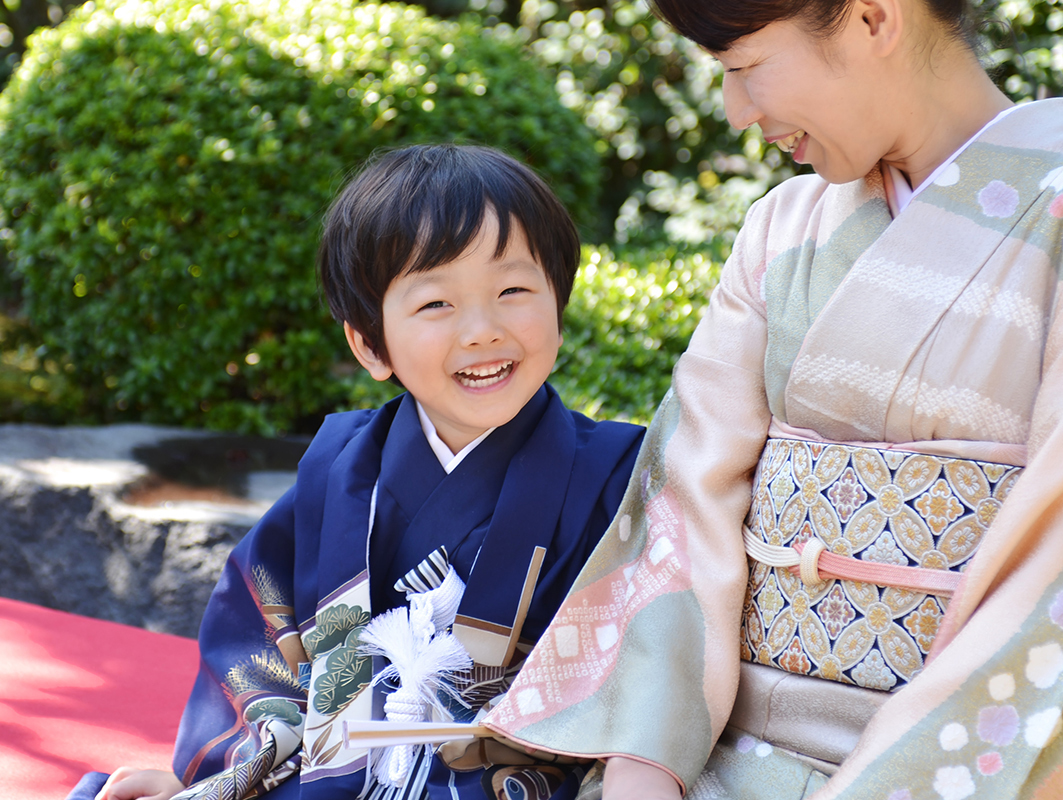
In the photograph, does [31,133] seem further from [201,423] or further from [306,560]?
[306,560]

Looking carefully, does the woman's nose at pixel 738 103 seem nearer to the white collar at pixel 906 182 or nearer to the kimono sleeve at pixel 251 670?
the white collar at pixel 906 182

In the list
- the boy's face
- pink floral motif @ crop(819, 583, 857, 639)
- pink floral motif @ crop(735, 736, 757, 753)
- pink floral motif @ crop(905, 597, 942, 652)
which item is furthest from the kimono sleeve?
pink floral motif @ crop(905, 597, 942, 652)

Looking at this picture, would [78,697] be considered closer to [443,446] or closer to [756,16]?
[443,446]

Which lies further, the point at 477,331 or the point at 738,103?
the point at 477,331

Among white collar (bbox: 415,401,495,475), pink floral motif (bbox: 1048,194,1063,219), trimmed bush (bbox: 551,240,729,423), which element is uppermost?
pink floral motif (bbox: 1048,194,1063,219)

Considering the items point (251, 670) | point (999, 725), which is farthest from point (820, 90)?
point (251, 670)

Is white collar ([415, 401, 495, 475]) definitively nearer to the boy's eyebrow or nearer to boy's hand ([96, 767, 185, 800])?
the boy's eyebrow

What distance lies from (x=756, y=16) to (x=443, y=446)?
2.85ft

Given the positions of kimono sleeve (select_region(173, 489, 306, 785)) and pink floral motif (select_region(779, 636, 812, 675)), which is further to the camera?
kimono sleeve (select_region(173, 489, 306, 785))

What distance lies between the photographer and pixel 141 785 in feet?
5.57

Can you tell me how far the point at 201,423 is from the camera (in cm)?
443

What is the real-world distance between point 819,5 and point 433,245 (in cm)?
67

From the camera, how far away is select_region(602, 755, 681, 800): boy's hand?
1312 millimetres

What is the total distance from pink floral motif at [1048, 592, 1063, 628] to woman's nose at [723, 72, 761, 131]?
2.34 feet
